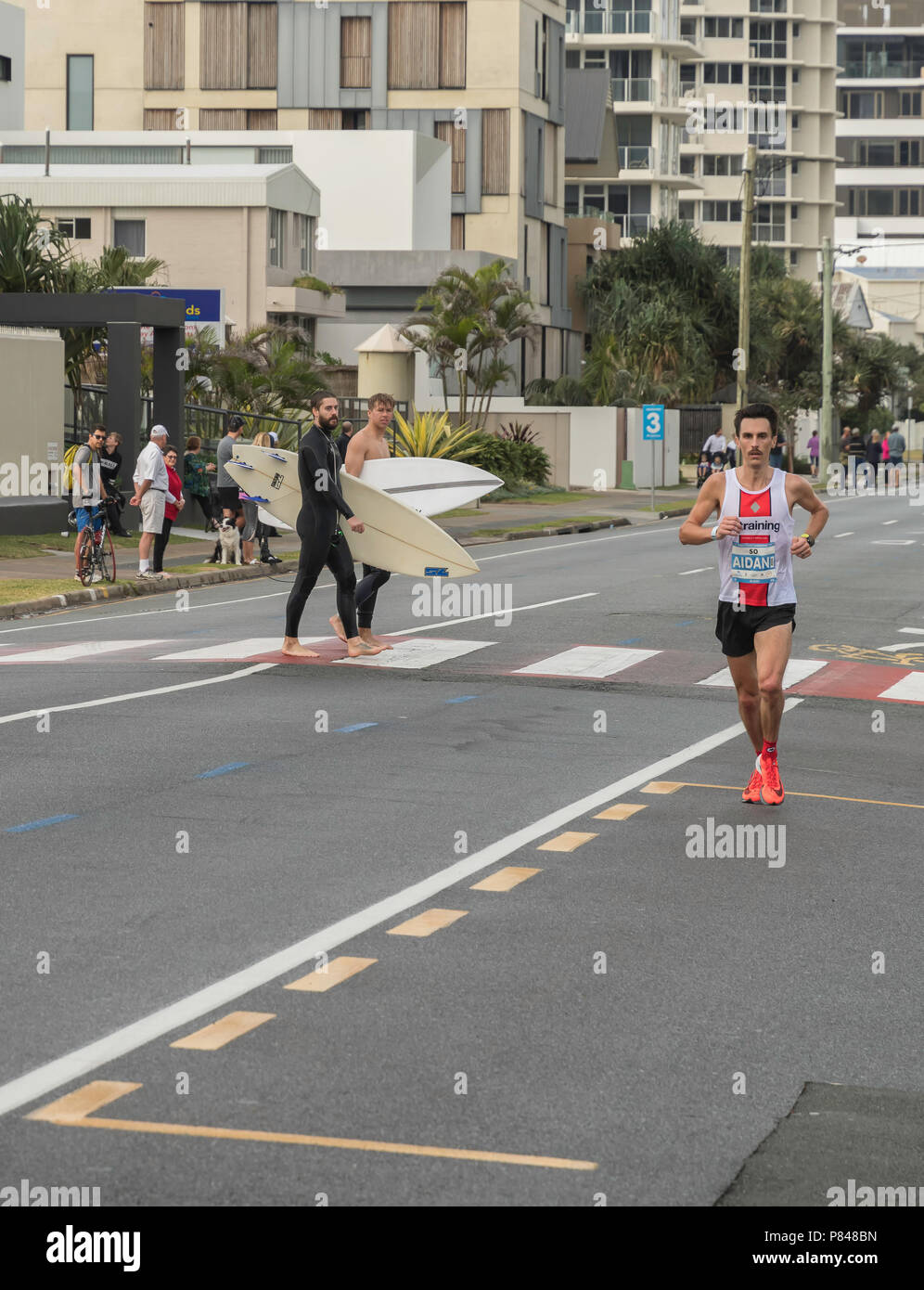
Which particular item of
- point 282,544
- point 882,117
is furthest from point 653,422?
point 882,117

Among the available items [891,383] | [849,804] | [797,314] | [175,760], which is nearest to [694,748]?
[849,804]

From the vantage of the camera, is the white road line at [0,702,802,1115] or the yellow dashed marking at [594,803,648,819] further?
the yellow dashed marking at [594,803,648,819]

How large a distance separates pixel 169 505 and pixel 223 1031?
19.7 m

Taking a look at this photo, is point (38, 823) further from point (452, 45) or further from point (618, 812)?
point (452, 45)

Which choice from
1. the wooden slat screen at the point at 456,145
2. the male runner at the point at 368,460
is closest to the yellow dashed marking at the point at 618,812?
the male runner at the point at 368,460

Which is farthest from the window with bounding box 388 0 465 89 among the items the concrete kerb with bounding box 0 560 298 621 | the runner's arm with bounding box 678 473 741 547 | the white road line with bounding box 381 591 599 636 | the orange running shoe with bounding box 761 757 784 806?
the orange running shoe with bounding box 761 757 784 806

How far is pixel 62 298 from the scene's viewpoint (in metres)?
Result: 31.1

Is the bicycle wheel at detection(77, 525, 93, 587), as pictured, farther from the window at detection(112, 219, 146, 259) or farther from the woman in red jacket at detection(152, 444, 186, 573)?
the window at detection(112, 219, 146, 259)

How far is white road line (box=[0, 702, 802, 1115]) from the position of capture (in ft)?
17.9

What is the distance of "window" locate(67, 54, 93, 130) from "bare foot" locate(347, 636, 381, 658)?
5949 centimetres

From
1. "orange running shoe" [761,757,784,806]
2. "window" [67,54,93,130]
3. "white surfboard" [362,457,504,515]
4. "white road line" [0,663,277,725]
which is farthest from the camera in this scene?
"window" [67,54,93,130]

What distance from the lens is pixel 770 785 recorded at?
10.1 meters

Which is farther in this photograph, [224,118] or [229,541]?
[224,118]

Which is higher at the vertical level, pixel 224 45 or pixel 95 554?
pixel 224 45
